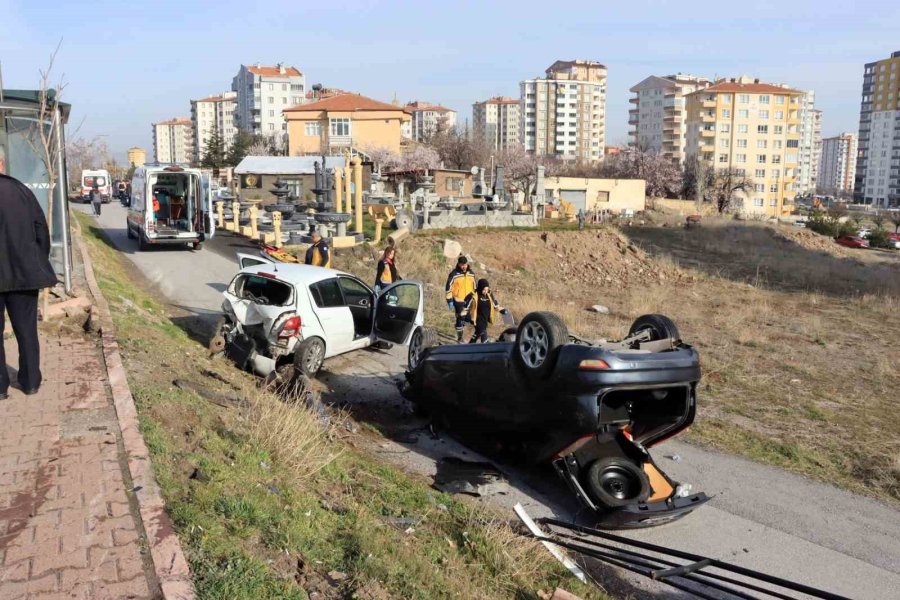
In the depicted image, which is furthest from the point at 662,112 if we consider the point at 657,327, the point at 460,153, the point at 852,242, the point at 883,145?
the point at 657,327

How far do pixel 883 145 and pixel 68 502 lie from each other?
170m

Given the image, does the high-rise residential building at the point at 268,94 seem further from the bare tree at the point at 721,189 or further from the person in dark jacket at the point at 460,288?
the person in dark jacket at the point at 460,288

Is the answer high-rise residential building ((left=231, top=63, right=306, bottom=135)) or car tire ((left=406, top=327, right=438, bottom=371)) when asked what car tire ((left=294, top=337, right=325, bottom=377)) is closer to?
car tire ((left=406, top=327, right=438, bottom=371))

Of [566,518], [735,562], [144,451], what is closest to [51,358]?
[144,451]

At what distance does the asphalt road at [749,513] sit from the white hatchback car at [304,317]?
724 millimetres

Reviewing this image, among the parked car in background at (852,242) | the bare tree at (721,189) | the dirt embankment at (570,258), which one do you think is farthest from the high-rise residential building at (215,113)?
the dirt embankment at (570,258)

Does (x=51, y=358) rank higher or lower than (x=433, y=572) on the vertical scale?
higher

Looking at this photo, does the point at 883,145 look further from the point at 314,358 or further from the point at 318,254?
the point at 314,358

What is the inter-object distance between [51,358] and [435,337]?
15.5 feet

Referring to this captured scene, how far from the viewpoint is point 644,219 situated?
57.2 meters

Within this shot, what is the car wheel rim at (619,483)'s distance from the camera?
257 inches

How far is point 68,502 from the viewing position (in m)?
4.76

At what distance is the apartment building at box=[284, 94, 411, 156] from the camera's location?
74750 millimetres

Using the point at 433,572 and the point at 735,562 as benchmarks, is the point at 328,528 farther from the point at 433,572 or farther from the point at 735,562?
the point at 735,562
